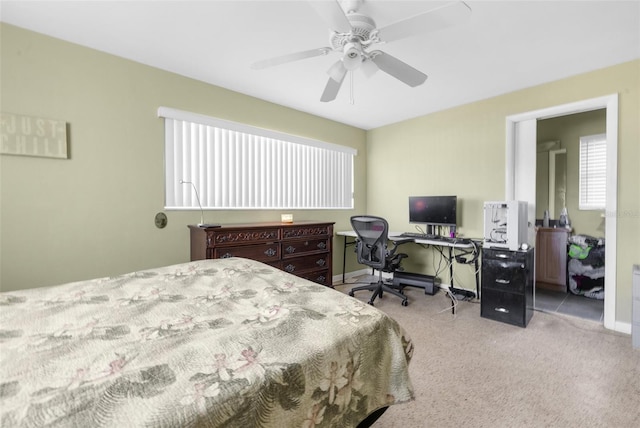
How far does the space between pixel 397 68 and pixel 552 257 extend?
12.2 ft

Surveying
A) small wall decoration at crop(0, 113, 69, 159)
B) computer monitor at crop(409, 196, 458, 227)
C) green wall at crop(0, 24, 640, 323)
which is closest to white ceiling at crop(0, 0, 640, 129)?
green wall at crop(0, 24, 640, 323)

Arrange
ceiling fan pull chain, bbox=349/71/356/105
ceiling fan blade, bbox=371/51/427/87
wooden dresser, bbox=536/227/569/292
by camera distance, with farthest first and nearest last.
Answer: wooden dresser, bbox=536/227/569/292
ceiling fan pull chain, bbox=349/71/356/105
ceiling fan blade, bbox=371/51/427/87

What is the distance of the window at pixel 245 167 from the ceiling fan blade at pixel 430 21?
218 cm

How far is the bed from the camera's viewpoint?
2.04 ft

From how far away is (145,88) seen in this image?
2.71 meters

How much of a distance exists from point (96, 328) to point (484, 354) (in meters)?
2.57

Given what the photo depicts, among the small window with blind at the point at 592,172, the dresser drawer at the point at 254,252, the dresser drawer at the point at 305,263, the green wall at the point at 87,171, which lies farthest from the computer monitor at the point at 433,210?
the green wall at the point at 87,171

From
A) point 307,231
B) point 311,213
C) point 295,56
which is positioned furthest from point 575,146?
point 295,56

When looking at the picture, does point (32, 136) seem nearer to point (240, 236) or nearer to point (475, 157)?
point (240, 236)

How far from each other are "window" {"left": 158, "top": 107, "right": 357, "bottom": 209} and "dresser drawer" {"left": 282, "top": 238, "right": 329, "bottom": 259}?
664 mm

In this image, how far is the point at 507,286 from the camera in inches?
110

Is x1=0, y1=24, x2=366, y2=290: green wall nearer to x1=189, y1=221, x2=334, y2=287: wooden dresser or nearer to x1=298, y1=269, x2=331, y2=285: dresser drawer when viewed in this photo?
x1=189, y1=221, x2=334, y2=287: wooden dresser

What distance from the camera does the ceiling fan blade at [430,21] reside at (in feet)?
4.53

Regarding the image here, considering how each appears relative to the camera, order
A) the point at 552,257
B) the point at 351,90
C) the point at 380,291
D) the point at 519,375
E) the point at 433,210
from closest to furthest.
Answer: the point at 519,375 → the point at 351,90 → the point at 380,291 → the point at 433,210 → the point at 552,257
